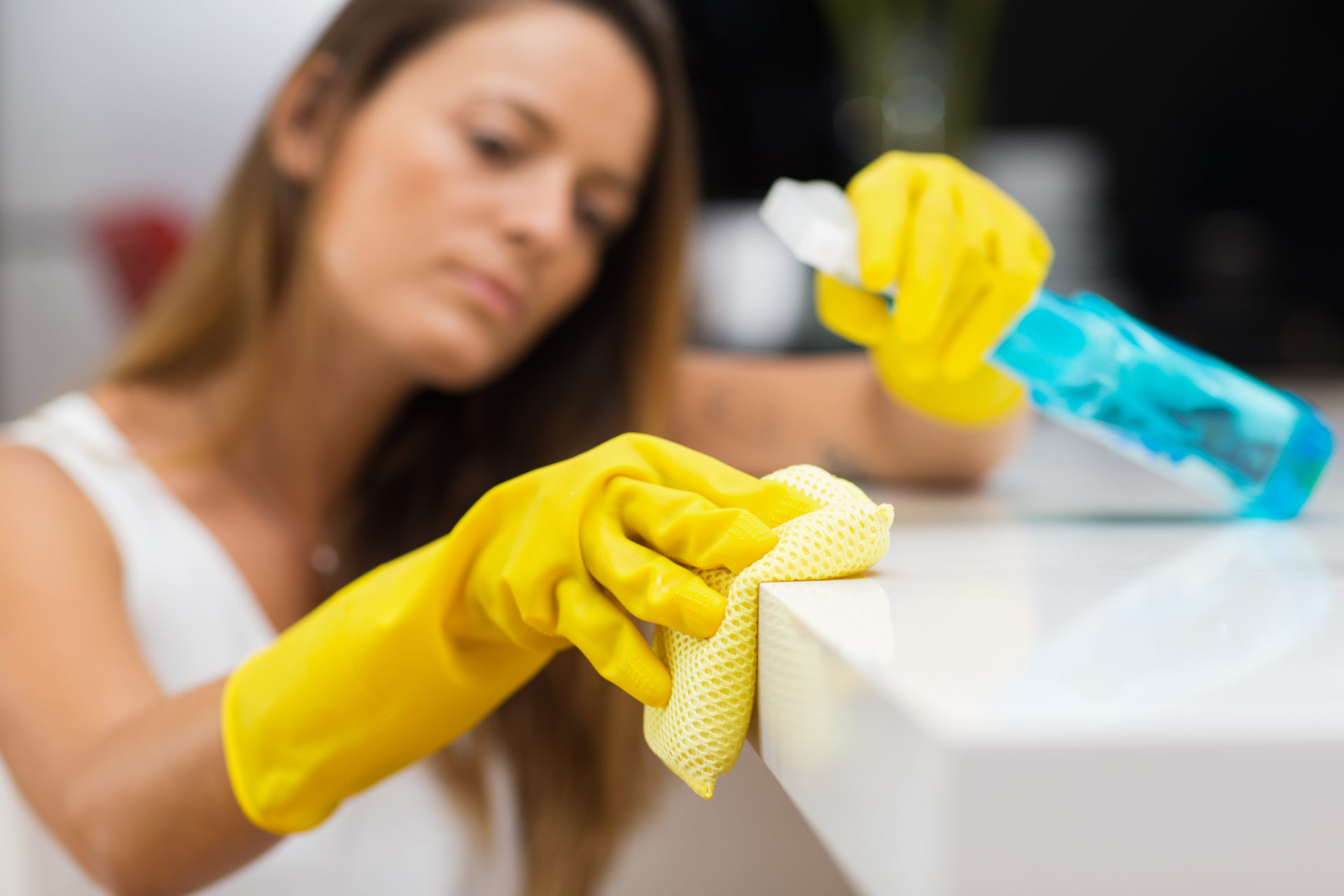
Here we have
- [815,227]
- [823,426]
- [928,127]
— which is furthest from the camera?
[928,127]

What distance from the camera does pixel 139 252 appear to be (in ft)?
5.60

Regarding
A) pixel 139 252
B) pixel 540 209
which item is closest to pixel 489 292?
pixel 540 209

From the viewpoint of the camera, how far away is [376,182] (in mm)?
773

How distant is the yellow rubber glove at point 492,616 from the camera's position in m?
0.32

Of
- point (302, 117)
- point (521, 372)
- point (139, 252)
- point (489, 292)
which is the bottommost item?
point (139, 252)

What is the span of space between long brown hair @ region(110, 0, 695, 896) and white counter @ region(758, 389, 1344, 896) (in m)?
0.44

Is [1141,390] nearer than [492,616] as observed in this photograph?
No

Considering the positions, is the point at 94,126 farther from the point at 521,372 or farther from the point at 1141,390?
the point at 1141,390

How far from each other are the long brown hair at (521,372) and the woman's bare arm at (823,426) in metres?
0.09

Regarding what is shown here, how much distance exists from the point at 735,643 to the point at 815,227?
228 mm

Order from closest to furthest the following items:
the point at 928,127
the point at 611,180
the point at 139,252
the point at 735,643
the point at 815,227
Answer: the point at 735,643
the point at 815,227
the point at 611,180
the point at 139,252
the point at 928,127

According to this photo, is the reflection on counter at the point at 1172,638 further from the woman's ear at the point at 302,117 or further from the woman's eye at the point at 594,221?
the woman's ear at the point at 302,117

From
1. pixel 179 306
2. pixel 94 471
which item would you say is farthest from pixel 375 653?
pixel 179 306

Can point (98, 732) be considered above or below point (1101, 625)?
below
